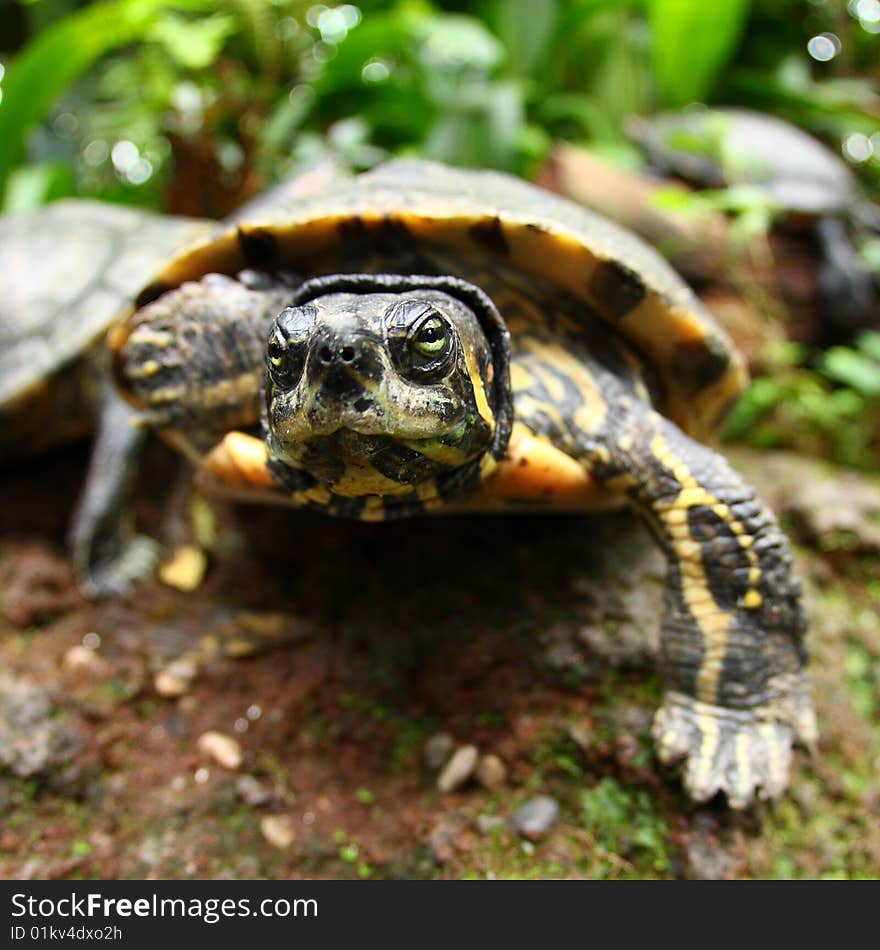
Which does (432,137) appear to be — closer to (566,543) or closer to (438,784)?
(566,543)

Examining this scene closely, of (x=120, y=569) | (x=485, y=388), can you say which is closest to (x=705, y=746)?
(x=485, y=388)

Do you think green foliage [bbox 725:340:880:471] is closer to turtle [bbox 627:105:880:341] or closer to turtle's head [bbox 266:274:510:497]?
turtle [bbox 627:105:880:341]

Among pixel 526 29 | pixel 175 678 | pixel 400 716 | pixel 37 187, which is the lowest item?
pixel 175 678

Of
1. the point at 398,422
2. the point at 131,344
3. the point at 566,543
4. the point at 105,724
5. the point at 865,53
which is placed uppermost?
the point at 865,53

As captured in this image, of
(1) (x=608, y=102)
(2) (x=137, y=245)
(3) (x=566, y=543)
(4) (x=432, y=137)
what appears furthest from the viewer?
(1) (x=608, y=102)

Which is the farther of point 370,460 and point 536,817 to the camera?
point 536,817

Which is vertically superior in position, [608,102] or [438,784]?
[608,102]

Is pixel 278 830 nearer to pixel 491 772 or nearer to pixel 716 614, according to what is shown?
pixel 491 772

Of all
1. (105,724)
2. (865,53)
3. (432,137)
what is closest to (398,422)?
(105,724)

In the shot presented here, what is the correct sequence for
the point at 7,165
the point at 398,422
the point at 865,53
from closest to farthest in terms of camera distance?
the point at 398,422
the point at 7,165
the point at 865,53
